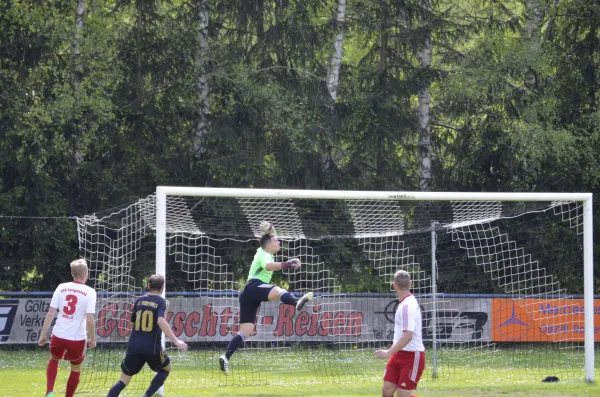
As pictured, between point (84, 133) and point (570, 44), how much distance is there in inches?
532

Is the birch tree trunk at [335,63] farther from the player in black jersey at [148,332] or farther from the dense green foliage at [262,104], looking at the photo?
the player in black jersey at [148,332]

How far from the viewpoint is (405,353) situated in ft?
30.1

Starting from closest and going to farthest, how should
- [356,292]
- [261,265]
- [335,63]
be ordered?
[261,265] < [356,292] < [335,63]

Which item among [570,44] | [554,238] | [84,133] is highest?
[570,44]

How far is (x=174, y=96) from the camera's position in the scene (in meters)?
25.7

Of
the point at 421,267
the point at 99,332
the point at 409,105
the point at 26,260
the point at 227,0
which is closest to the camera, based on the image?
the point at 99,332

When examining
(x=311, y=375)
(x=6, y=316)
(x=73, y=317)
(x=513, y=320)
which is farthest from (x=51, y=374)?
(x=513, y=320)

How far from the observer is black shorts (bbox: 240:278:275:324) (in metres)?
12.6

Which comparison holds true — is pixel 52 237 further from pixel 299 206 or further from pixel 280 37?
pixel 280 37

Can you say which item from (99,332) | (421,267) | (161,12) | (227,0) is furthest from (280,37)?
(99,332)

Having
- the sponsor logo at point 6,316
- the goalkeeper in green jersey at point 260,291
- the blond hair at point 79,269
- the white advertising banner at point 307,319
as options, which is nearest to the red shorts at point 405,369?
the goalkeeper in green jersey at point 260,291

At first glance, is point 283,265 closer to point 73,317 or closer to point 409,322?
point 73,317

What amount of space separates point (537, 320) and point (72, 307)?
11437 millimetres

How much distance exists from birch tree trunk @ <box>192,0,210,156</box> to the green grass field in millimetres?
7233
